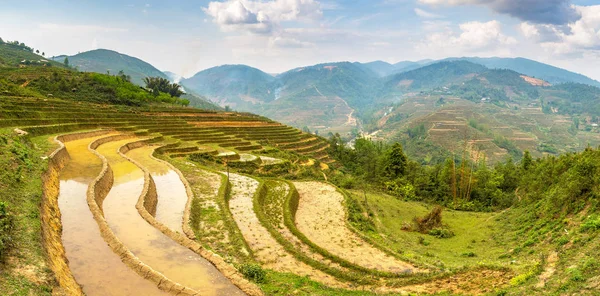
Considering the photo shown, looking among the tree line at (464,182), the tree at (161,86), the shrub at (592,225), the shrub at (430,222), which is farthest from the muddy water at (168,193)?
the tree at (161,86)

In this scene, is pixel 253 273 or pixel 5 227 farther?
pixel 253 273

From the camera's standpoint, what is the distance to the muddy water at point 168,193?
1586 centimetres

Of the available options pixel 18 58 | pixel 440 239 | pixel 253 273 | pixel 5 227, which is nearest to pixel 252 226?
pixel 253 273

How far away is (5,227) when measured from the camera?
354 inches

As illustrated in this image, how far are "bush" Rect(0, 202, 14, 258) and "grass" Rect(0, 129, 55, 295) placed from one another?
0.37 feet

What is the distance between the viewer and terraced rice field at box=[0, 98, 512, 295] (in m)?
9.88

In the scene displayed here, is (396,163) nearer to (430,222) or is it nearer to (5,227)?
(430,222)

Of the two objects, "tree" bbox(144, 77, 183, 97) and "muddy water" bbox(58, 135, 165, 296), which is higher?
"tree" bbox(144, 77, 183, 97)

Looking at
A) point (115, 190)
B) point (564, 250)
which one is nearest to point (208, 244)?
point (115, 190)

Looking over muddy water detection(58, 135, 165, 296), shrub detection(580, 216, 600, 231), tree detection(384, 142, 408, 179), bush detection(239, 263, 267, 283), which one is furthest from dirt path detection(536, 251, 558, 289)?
tree detection(384, 142, 408, 179)

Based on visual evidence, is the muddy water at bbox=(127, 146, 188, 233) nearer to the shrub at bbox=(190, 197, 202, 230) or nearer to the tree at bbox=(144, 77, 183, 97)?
the shrub at bbox=(190, 197, 202, 230)

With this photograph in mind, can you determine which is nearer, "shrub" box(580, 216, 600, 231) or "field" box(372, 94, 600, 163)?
"shrub" box(580, 216, 600, 231)

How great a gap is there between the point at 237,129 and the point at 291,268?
152 ft

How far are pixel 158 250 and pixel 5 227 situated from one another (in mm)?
4134
